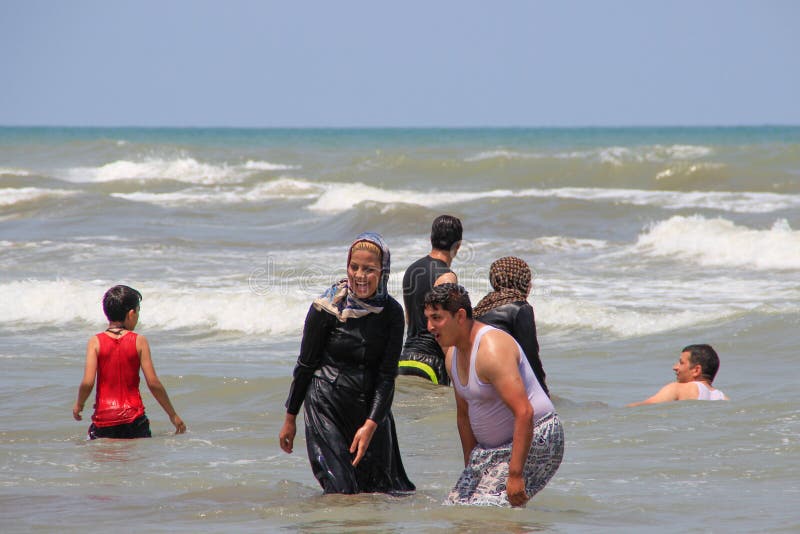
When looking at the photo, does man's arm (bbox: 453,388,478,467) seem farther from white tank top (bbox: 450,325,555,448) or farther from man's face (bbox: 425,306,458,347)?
man's face (bbox: 425,306,458,347)

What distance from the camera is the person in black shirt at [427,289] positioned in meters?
6.80

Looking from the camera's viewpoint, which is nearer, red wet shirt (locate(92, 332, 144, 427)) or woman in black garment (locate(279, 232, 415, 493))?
woman in black garment (locate(279, 232, 415, 493))

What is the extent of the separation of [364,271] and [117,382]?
254cm

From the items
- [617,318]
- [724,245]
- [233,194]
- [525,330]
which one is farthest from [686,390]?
[233,194]

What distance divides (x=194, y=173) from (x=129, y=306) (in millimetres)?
37796

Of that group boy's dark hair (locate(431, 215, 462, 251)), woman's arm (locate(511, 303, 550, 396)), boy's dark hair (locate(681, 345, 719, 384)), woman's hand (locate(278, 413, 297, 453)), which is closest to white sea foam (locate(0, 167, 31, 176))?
boy's dark hair (locate(681, 345, 719, 384))

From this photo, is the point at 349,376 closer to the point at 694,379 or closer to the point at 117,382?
the point at 117,382

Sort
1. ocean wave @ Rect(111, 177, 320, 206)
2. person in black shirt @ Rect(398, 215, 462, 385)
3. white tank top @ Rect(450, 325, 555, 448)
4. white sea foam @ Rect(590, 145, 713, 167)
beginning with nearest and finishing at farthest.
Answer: white tank top @ Rect(450, 325, 555, 448) < person in black shirt @ Rect(398, 215, 462, 385) < ocean wave @ Rect(111, 177, 320, 206) < white sea foam @ Rect(590, 145, 713, 167)

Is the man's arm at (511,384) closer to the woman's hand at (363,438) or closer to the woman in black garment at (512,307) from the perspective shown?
the woman's hand at (363,438)

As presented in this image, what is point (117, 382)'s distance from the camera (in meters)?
6.64

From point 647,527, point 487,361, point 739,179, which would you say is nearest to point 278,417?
point 647,527

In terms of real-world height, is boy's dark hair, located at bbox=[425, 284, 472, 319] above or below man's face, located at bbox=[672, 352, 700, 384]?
above

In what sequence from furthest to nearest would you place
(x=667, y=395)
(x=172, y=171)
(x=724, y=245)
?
(x=172, y=171), (x=724, y=245), (x=667, y=395)

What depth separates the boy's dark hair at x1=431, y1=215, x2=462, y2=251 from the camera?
6.83 metres
